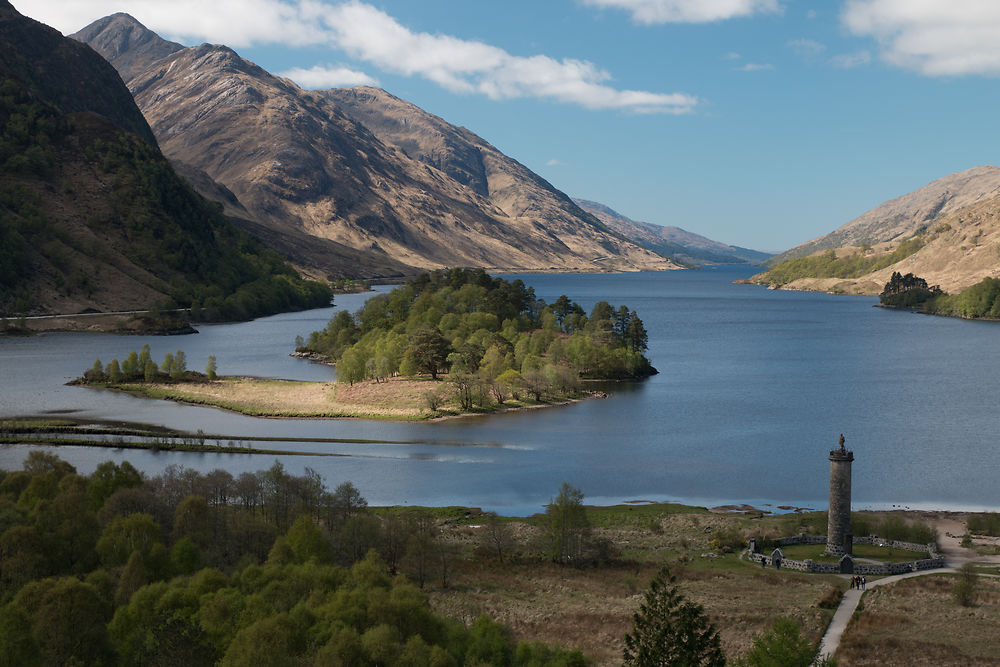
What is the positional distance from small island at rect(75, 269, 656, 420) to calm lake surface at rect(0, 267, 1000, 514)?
4681mm

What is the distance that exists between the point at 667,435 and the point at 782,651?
61460 millimetres

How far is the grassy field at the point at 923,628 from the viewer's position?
38.1 meters

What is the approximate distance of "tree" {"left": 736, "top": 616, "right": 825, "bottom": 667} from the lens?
33219 millimetres

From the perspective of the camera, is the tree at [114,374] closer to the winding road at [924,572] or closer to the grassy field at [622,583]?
the grassy field at [622,583]

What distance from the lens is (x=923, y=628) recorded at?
135ft

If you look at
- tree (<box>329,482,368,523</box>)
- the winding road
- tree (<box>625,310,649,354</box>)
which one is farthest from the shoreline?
the winding road

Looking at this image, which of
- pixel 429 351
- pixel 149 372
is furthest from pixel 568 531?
→ pixel 149 372

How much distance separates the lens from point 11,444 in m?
86.5

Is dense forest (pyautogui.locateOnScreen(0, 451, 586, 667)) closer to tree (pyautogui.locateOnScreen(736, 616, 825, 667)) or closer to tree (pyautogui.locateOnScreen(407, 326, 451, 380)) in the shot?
tree (pyautogui.locateOnScreen(736, 616, 825, 667))

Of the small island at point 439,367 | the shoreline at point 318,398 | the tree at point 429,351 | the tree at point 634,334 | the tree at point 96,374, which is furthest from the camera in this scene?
the tree at point 634,334

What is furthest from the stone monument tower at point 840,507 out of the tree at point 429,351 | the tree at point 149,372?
the tree at point 149,372

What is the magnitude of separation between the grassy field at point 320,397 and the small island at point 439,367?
0.45ft

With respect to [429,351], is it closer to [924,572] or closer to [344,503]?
[344,503]

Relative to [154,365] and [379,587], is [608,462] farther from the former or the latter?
[154,365]
